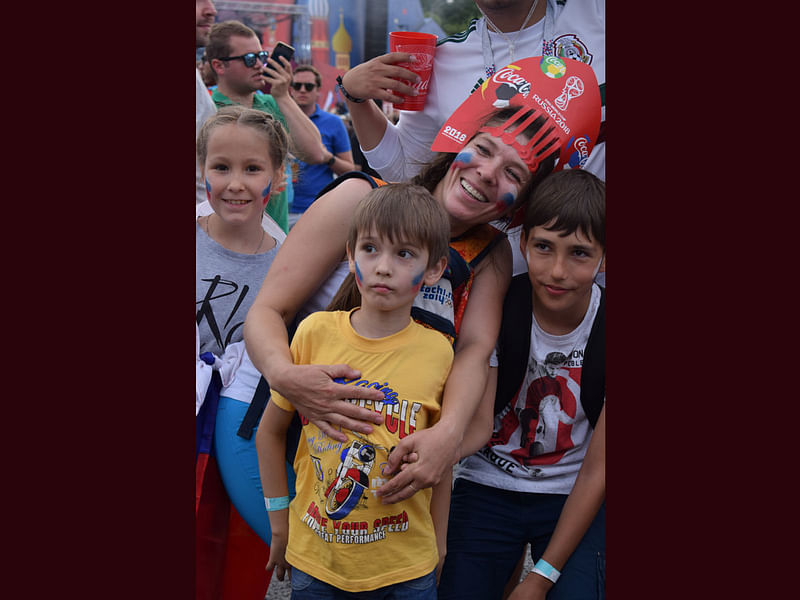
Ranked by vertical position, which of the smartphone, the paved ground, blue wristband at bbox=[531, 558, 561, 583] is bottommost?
the paved ground

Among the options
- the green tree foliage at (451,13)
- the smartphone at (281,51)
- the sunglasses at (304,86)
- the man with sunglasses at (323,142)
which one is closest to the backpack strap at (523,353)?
the green tree foliage at (451,13)

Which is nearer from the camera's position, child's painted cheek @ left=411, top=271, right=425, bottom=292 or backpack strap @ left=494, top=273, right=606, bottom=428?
child's painted cheek @ left=411, top=271, right=425, bottom=292

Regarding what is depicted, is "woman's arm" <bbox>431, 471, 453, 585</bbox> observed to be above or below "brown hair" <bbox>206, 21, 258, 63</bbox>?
below

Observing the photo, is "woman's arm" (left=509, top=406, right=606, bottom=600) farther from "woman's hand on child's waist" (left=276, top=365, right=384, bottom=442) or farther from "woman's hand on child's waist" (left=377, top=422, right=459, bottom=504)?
"woman's hand on child's waist" (left=276, top=365, right=384, bottom=442)

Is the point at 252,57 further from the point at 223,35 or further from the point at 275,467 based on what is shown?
the point at 275,467

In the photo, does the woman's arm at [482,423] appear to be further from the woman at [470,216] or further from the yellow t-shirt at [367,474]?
the yellow t-shirt at [367,474]

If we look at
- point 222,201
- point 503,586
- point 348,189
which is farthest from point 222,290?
point 503,586

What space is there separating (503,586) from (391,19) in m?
2.04

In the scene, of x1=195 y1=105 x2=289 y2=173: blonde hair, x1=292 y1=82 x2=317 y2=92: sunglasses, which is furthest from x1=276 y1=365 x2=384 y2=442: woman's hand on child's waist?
x1=292 y1=82 x2=317 y2=92: sunglasses

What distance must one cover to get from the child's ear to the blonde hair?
0.85m

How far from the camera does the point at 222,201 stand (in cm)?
254

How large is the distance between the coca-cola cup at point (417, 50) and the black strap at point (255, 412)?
1.09 m

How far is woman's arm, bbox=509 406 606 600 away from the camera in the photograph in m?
2.31

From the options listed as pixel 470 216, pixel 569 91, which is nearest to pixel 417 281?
pixel 470 216
